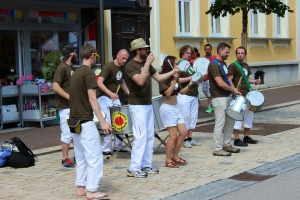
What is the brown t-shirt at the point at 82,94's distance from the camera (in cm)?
723

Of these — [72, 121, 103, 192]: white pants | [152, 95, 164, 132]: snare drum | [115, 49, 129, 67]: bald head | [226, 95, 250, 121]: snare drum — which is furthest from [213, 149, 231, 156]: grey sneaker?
[72, 121, 103, 192]: white pants

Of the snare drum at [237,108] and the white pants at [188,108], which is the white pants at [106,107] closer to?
the white pants at [188,108]

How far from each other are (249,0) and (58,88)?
8.04 meters

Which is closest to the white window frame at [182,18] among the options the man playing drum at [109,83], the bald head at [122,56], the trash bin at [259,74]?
the trash bin at [259,74]

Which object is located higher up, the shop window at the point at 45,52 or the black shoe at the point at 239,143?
the shop window at the point at 45,52

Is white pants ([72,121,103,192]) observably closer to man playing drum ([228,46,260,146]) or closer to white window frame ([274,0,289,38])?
man playing drum ([228,46,260,146])

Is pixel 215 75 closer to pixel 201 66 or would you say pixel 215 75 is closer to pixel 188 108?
pixel 201 66

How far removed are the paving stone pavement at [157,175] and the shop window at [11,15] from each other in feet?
14.8

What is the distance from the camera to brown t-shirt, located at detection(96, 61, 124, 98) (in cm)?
1023

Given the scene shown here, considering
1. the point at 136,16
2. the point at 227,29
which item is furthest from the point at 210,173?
the point at 227,29

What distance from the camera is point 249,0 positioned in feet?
52.3

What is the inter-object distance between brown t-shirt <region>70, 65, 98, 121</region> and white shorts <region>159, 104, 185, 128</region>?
2034mm

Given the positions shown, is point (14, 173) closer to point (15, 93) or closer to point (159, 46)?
point (15, 93)

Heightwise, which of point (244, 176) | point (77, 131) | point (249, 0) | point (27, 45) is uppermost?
point (249, 0)
